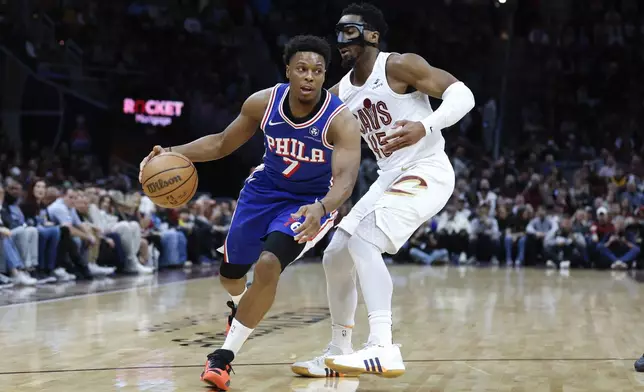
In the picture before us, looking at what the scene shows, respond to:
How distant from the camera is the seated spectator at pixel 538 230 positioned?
1698cm

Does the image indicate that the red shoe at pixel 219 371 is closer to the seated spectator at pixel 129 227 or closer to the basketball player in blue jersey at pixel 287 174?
the basketball player in blue jersey at pixel 287 174

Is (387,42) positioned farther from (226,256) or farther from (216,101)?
(226,256)

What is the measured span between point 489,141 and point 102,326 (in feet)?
51.5

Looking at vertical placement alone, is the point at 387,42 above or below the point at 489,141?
above

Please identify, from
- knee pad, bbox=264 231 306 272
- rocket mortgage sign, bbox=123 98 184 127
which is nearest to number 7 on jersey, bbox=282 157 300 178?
knee pad, bbox=264 231 306 272

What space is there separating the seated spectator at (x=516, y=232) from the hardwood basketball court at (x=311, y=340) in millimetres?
5751

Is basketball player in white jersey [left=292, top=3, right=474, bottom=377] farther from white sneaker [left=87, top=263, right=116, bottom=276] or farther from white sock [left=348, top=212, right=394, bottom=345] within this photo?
white sneaker [left=87, top=263, right=116, bottom=276]

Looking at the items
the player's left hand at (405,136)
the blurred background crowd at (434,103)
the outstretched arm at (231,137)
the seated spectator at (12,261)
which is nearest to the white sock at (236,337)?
the outstretched arm at (231,137)

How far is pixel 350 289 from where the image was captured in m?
5.13

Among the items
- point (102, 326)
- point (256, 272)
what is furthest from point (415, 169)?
point (102, 326)

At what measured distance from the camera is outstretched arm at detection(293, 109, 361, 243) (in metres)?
4.54

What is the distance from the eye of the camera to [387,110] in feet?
17.0

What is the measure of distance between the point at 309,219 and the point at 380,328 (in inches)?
27.3

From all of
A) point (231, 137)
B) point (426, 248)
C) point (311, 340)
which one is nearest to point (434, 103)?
point (426, 248)
